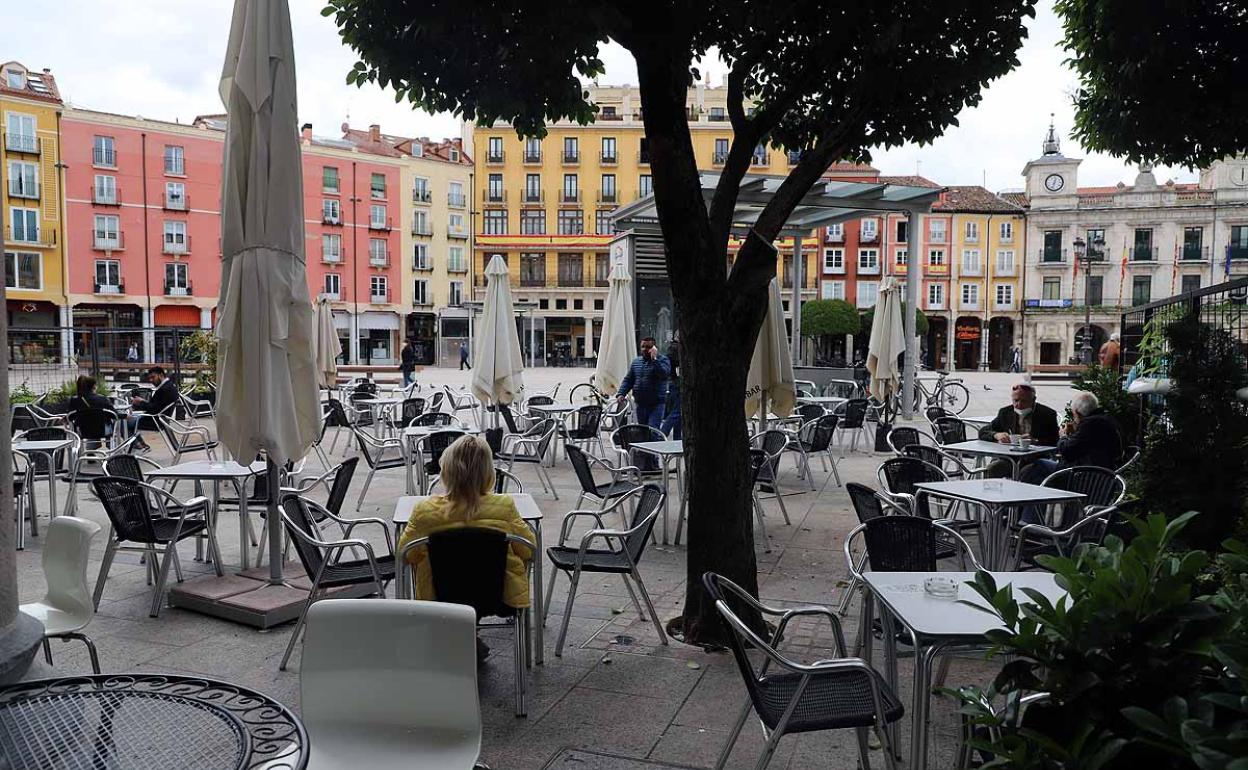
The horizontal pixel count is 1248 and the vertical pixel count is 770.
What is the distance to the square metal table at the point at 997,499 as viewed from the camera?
17.3 feet

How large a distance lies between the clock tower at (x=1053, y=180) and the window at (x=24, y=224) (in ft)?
185

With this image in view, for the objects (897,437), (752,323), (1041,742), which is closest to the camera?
(1041,742)

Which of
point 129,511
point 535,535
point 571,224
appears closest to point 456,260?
point 571,224

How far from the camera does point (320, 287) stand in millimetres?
52625

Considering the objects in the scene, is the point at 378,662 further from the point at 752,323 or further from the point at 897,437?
the point at 897,437

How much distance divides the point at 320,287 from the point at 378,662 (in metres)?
53.3

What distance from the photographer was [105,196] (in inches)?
1770

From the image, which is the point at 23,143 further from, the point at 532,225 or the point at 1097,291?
the point at 1097,291

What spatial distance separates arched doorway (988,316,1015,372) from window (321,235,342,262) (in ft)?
137

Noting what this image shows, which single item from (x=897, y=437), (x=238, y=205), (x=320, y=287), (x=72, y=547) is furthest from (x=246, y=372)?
(x=320, y=287)

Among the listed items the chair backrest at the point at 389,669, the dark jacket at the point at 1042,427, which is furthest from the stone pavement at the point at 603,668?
the dark jacket at the point at 1042,427

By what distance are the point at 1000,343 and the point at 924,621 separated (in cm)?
6096

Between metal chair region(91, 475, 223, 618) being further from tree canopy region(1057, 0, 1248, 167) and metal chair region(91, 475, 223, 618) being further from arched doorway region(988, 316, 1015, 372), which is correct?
arched doorway region(988, 316, 1015, 372)

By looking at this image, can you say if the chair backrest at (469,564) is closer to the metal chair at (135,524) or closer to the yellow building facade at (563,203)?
the metal chair at (135,524)
